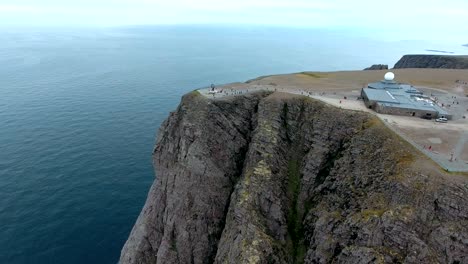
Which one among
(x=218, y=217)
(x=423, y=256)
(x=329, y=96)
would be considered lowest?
(x=218, y=217)

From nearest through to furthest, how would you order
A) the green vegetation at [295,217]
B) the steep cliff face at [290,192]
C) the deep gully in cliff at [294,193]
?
the steep cliff face at [290,192]
the green vegetation at [295,217]
the deep gully in cliff at [294,193]

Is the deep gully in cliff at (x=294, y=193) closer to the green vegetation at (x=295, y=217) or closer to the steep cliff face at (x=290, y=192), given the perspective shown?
the green vegetation at (x=295, y=217)

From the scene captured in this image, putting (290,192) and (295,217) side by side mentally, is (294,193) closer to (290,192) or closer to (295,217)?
(290,192)

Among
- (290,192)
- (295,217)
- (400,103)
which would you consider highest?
(400,103)

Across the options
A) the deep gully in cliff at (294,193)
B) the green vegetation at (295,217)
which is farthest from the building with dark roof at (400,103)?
the green vegetation at (295,217)

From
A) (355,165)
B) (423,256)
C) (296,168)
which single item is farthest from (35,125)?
(423,256)

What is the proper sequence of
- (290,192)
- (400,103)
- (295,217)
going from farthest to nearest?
(400,103), (290,192), (295,217)

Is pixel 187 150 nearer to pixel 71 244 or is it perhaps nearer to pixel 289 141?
pixel 289 141

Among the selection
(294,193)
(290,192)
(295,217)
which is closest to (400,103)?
(294,193)
